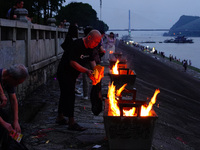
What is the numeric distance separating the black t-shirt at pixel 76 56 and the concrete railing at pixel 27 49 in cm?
192

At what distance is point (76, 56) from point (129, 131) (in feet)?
5.76

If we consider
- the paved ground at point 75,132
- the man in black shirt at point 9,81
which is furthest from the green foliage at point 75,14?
the man in black shirt at point 9,81

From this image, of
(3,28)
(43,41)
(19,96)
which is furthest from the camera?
(43,41)

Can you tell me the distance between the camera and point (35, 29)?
9875 mm

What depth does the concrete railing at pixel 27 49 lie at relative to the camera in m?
6.98

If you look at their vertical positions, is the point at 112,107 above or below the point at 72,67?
below

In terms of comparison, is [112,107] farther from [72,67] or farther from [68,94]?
[72,67]

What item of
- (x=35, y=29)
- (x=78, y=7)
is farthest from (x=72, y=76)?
(x=78, y=7)

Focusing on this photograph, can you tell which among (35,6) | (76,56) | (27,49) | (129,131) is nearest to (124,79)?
(27,49)

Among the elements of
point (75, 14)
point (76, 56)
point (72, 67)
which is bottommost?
point (72, 67)

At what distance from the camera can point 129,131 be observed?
446 cm

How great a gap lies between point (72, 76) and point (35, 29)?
4.97 m

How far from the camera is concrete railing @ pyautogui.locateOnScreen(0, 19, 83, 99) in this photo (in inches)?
275

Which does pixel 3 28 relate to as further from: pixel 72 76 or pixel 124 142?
pixel 124 142
